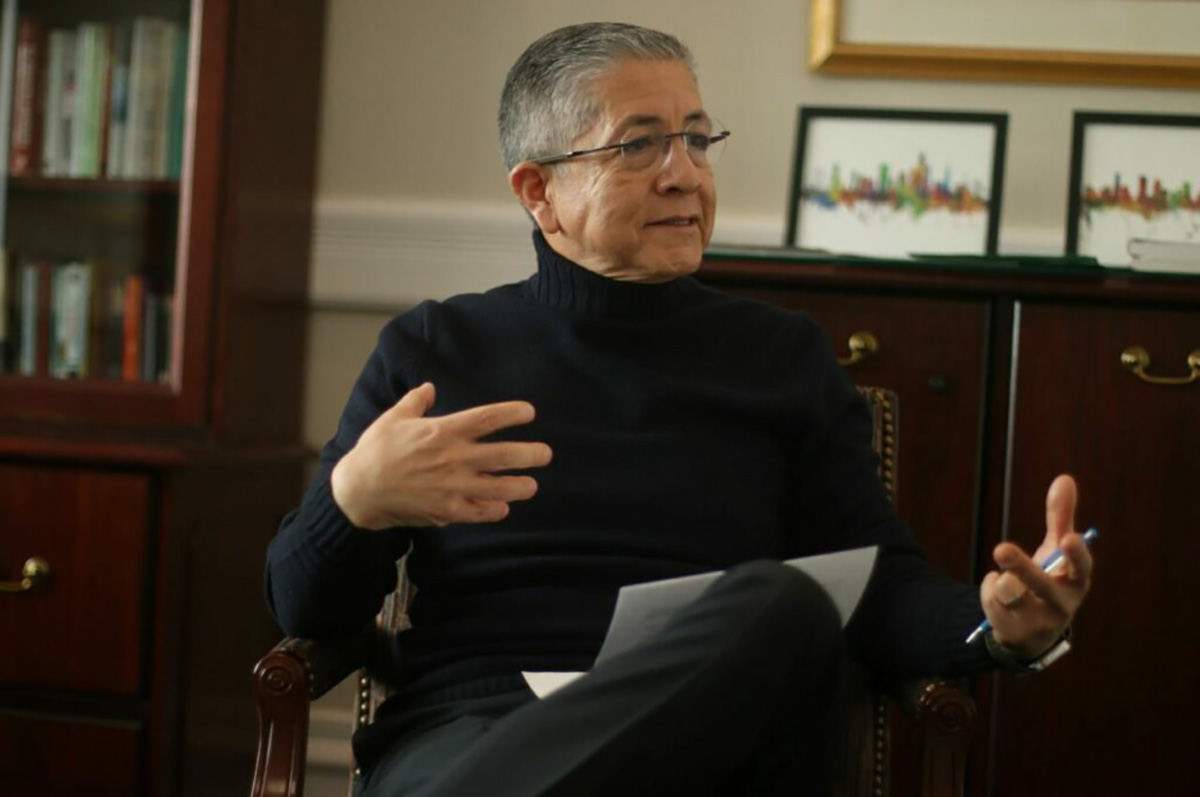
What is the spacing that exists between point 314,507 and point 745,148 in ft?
4.17

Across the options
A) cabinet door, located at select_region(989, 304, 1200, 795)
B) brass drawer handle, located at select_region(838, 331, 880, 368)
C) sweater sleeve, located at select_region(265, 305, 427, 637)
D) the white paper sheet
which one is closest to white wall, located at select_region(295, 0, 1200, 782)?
brass drawer handle, located at select_region(838, 331, 880, 368)

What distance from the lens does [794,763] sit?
1217 mm

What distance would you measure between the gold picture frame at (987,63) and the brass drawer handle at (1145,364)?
0.67 metres

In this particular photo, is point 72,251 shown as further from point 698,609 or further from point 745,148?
point 698,609

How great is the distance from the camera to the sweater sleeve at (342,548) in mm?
1384

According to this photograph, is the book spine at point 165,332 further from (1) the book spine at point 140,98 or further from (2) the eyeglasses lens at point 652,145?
(2) the eyeglasses lens at point 652,145

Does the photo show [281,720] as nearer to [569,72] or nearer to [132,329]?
[569,72]

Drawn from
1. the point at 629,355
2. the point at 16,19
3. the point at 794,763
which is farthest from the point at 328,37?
the point at 794,763

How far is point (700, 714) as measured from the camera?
1.13 meters

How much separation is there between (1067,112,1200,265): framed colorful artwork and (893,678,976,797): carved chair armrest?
45.6 inches

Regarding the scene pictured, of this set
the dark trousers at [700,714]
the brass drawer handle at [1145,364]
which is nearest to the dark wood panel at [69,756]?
the dark trousers at [700,714]

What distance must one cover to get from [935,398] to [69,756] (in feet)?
4.16

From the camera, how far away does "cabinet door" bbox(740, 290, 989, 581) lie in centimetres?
189

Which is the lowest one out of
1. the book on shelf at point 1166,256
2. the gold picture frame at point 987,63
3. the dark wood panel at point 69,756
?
the dark wood panel at point 69,756
